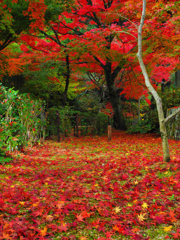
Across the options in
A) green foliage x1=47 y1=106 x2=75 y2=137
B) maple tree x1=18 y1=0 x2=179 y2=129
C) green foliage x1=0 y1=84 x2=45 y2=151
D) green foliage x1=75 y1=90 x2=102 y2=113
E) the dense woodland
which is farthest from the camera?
green foliage x1=75 y1=90 x2=102 y2=113

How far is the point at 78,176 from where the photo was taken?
4520 millimetres

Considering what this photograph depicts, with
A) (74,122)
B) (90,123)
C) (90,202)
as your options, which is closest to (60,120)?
(74,122)

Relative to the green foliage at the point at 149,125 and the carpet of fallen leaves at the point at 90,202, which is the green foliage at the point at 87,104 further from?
the carpet of fallen leaves at the point at 90,202

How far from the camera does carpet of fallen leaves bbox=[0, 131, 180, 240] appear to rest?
235 cm

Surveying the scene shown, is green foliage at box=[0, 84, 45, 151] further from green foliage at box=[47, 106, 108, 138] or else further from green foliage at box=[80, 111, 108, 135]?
green foliage at box=[80, 111, 108, 135]

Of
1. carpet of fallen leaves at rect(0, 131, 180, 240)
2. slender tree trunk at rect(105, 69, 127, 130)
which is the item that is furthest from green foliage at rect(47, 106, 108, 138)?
carpet of fallen leaves at rect(0, 131, 180, 240)

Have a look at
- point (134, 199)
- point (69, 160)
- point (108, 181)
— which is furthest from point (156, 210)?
point (69, 160)

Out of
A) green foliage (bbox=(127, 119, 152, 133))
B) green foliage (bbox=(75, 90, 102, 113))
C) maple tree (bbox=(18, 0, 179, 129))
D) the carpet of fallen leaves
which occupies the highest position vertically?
maple tree (bbox=(18, 0, 179, 129))

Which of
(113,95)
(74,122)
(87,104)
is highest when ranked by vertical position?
(113,95)

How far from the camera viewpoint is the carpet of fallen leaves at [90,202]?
2352mm

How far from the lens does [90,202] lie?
3.17m

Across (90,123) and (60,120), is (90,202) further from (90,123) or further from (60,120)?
(90,123)

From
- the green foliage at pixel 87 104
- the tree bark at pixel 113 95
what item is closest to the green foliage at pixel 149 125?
the tree bark at pixel 113 95

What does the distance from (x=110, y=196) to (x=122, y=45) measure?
380 inches
